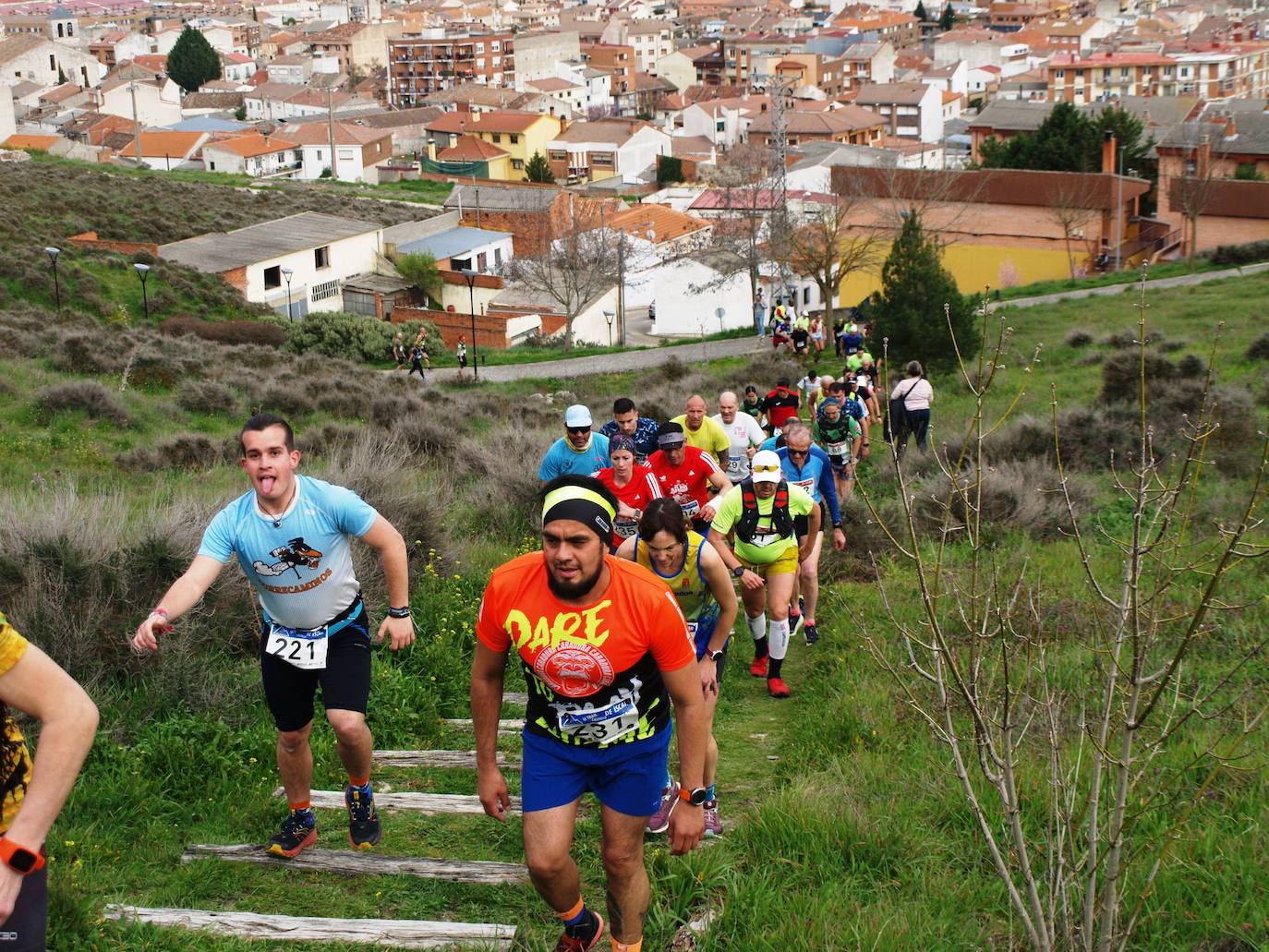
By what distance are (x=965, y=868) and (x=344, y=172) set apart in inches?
4186

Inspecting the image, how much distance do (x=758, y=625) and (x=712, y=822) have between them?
2.94m

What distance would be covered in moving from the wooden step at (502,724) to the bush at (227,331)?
31.8 m

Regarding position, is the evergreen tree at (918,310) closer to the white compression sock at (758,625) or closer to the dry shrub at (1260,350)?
the dry shrub at (1260,350)

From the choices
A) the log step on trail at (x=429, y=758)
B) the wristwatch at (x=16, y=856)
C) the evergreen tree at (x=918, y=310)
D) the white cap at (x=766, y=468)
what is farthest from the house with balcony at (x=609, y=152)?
the wristwatch at (x=16, y=856)

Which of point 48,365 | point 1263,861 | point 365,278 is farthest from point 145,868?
point 365,278

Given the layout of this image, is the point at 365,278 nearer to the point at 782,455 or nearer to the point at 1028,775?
the point at 782,455

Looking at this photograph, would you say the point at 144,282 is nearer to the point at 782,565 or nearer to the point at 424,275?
the point at 424,275

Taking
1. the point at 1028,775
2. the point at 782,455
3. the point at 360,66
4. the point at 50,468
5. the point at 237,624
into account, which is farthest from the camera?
the point at 360,66

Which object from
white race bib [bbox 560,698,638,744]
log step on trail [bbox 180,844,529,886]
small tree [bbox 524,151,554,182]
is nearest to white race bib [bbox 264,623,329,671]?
log step on trail [bbox 180,844,529,886]

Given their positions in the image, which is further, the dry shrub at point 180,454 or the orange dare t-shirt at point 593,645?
the dry shrub at point 180,454

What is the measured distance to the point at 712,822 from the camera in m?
6.20

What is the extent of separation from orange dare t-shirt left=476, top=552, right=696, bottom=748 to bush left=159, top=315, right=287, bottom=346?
3504 centimetres

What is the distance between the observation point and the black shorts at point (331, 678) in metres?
5.75

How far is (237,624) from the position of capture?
26.6 ft
